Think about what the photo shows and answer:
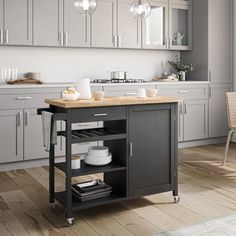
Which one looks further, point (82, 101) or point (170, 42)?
point (170, 42)

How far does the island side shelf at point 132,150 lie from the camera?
9.71 feet

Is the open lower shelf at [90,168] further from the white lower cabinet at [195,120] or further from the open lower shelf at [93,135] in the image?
the white lower cabinet at [195,120]

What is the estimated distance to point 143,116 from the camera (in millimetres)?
3178

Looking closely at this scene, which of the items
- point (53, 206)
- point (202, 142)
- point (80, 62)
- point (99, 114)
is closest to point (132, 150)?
point (99, 114)

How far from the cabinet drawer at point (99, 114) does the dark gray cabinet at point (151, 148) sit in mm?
98

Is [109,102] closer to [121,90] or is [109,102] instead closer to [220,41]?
[121,90]

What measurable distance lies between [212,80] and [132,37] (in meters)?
1.34

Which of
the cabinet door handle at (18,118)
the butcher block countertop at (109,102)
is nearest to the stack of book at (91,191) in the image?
the butcher block countertop at (109,102)

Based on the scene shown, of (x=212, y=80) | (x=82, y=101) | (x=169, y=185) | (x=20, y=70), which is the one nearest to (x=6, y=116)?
(x=20, y=70)

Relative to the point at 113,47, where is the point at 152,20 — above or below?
above

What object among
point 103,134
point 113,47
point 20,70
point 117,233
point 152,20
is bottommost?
point 117,233

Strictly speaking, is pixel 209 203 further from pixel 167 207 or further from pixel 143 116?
pixel 143 116

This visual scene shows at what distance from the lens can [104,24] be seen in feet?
17.0

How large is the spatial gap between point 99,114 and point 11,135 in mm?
1754
